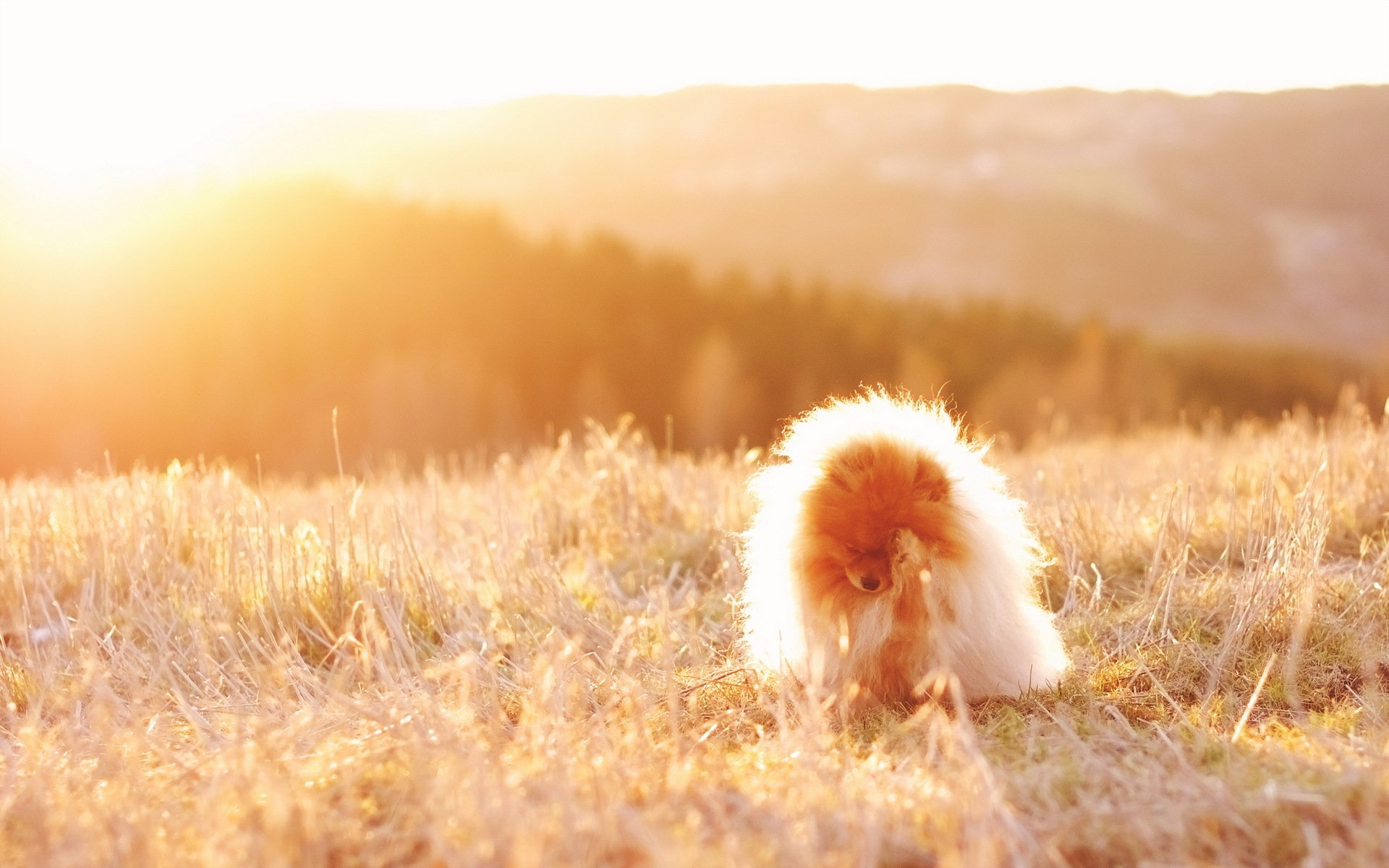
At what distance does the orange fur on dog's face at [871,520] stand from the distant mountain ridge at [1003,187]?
74.4 m

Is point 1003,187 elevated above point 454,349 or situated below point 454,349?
above

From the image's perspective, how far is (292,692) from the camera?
168 inches

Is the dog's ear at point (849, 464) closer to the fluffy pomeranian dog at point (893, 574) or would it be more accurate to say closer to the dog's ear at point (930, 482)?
the fluffy pomeranian dog at point (893, 574)

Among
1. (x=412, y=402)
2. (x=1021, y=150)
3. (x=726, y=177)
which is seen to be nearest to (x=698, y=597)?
(x=412, y=402)

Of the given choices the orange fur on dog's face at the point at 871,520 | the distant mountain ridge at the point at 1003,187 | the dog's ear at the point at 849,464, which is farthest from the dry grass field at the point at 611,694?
the distant mountain ridge at the point at 1003,187

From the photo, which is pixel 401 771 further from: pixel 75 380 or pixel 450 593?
pixel 75 380

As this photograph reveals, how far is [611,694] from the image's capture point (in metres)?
3.90

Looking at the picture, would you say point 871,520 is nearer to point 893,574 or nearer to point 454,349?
point 893,574

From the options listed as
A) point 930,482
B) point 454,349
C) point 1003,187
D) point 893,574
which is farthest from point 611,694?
point 1003,187

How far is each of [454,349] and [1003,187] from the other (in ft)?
246

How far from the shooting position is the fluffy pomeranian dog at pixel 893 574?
3.77 metres

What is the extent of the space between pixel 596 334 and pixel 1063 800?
35.5m

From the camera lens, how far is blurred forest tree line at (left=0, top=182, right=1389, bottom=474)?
3028 centimetres

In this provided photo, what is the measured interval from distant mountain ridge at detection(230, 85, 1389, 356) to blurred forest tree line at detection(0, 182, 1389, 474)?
120 ft
